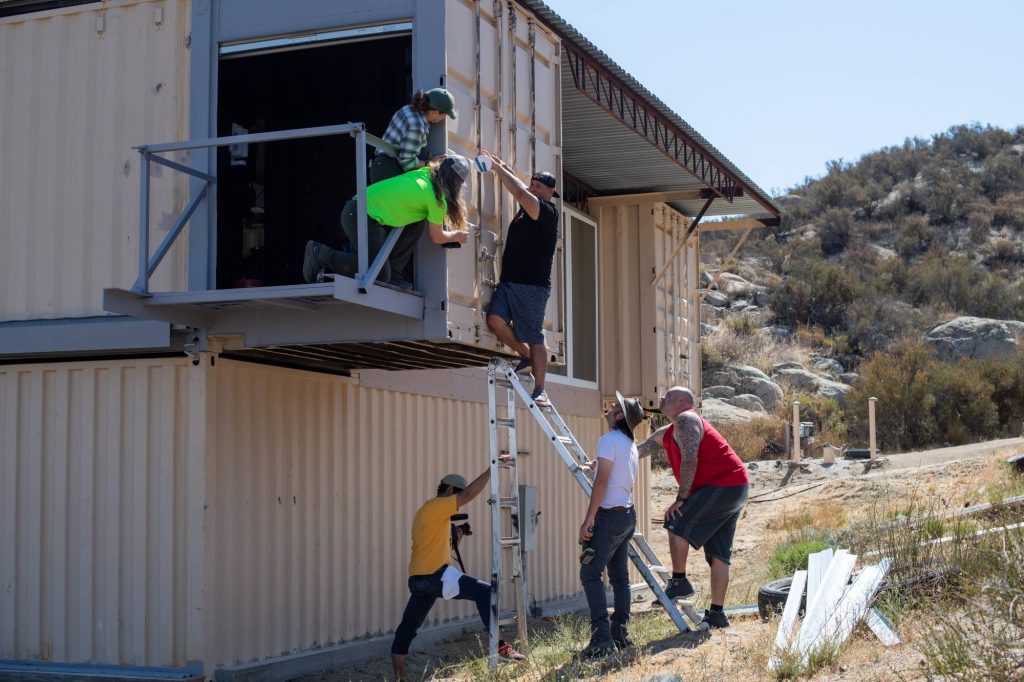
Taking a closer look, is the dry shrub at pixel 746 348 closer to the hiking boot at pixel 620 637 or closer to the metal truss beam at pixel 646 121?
the metal truss beam at pixel 646 121

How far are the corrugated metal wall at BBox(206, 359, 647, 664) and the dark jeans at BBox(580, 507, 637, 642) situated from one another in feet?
8.28

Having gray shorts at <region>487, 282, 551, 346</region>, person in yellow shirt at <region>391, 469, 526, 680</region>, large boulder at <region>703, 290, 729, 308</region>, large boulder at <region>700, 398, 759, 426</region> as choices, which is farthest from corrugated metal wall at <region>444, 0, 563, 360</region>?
large boulder at <region>703, 290, 729, 308</region>

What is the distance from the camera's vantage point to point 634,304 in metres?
15.9

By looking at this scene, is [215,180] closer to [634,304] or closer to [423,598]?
[423,598]

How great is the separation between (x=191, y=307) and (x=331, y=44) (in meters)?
2.13

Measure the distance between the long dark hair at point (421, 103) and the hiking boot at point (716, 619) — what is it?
13.6 ft

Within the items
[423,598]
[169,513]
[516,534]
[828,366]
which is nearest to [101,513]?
[169,513]

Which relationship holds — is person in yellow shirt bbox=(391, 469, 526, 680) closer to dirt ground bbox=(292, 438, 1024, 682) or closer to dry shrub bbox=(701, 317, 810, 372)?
dirt ground bbox=(292, 438, 1024, 682)

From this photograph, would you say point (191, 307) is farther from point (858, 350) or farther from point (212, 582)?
point (858, 350)

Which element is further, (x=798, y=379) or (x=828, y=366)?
(x=828, y=366)

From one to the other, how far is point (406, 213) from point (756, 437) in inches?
805

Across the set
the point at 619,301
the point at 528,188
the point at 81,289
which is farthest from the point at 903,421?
the point at 81,289

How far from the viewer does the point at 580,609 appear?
14266mm

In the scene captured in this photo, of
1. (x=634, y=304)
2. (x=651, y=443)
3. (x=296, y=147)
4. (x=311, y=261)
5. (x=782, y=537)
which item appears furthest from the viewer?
(x=782, y=537)
